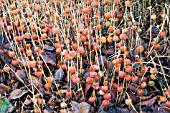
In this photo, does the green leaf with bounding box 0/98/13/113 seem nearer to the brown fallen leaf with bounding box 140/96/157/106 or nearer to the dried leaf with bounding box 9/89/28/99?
the dried leaf with bounding box 9/89/28/99

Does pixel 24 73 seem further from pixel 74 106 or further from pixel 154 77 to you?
pixel 154 77

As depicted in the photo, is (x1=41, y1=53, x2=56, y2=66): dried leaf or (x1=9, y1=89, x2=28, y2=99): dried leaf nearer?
(x1=9, y1=89, x2=28, y2=99): dried leaf

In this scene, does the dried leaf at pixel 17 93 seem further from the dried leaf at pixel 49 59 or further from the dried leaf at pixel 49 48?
the dried leaf at pixel 49 48

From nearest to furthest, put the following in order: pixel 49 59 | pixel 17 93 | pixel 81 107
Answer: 1. pixel 81 107
2. pixel 17 93
3. pixel 49 59

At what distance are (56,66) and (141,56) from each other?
1.65ft

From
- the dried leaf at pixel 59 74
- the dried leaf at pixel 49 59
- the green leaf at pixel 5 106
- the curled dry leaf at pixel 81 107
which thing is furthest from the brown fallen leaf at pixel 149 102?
the green leaf at pixel 5 106

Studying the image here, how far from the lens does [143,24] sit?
2.20 meters

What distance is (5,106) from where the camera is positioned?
162cm

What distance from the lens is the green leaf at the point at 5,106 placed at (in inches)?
63.2

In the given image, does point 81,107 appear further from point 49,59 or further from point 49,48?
point 49,48

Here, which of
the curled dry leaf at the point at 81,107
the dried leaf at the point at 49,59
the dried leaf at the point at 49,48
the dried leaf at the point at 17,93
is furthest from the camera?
the dried leaf at the point at 49,48

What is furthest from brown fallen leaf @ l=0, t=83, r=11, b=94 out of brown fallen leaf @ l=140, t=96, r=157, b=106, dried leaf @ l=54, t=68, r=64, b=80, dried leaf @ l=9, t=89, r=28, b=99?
brown fallen leaf @ l=140, t=96, r=157, b=106

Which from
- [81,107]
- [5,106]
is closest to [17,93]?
[5,106]

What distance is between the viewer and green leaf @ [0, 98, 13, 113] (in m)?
1.60
